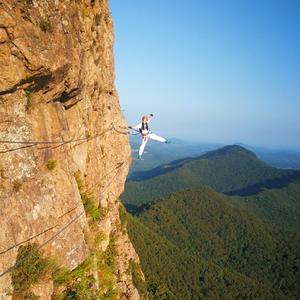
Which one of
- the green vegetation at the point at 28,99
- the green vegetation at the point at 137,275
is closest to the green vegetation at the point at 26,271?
the green vegetation at the point at 28,99

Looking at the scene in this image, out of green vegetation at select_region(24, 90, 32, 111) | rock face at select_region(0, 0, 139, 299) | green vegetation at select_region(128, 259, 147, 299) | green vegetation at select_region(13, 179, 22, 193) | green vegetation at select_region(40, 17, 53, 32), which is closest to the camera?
rock face at select_region(0, 0, 139, 299)

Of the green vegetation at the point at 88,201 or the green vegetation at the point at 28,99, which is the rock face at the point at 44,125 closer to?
the green vegetation at the point at 28,99

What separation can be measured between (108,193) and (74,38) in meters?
13.4

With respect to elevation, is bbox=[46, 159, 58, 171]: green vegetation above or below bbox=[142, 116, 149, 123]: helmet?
below

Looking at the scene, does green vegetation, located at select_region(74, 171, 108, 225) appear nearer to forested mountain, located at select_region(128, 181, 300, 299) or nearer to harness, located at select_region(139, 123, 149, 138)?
harness, located at select_region(139, 123, 149, 138)

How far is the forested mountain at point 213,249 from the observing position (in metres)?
113

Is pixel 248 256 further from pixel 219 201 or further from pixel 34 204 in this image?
pixel 34 204

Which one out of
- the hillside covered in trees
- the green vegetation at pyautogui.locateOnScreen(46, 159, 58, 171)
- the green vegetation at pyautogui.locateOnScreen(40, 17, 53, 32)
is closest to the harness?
the green vegetation at pyautogui.locateOnScreen(46, 159, 58, 171)

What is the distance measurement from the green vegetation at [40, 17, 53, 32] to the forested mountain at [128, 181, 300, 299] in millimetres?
91461

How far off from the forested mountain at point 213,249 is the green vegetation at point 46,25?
9146cm

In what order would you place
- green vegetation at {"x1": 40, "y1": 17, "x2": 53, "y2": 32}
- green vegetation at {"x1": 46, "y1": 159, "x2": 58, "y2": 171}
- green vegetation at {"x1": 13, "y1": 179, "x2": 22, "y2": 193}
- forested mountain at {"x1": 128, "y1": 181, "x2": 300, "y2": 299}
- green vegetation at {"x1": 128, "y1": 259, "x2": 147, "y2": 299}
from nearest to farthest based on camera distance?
green vegetation at {"x1": 13, "y1": 179, "x2": 22, "y2": 193}
green vegetation at {"x1": 40, "y1": 17, "x2": 53, "y2": 32}
green vegetation at {"x1": 46, "y1": 159, "x2": 58, "y2": 171}
green vegetation at {"x1": 128, "y1": 259, "x2": 147, "y2": 299}
forested mountain at {"x1": 128, "y1": 181, "x2": 300, "y2": 299}

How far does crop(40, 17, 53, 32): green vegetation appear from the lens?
48.8ft

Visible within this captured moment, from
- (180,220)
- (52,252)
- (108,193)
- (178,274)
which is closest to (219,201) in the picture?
(180,220)

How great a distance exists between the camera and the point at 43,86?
1612 centimetres
